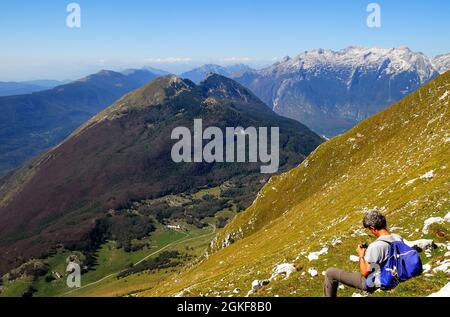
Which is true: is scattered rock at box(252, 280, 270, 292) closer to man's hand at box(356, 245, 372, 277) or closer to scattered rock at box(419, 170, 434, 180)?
man's hand at box(356, 245, 372, 277)

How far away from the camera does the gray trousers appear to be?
→ 16.1 meters

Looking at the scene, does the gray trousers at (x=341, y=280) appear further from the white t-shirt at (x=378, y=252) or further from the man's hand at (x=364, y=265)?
the white t-shirt at (x=378, y=252)

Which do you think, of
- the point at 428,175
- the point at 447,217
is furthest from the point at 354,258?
the point at 428,175

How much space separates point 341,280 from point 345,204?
58.3 m

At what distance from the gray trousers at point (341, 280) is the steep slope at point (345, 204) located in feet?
11.7

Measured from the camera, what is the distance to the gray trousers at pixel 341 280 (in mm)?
16070

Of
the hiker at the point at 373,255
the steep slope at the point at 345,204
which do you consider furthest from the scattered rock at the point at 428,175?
the hiker at the point at 373,255

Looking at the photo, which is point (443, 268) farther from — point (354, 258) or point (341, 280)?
point (354, 258)

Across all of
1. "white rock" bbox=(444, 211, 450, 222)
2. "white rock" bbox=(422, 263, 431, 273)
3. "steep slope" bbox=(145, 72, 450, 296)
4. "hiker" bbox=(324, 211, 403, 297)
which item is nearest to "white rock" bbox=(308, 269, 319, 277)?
"steep slope" bbox=(145, 72, 450, 296)

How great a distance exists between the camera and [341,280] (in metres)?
16.4
